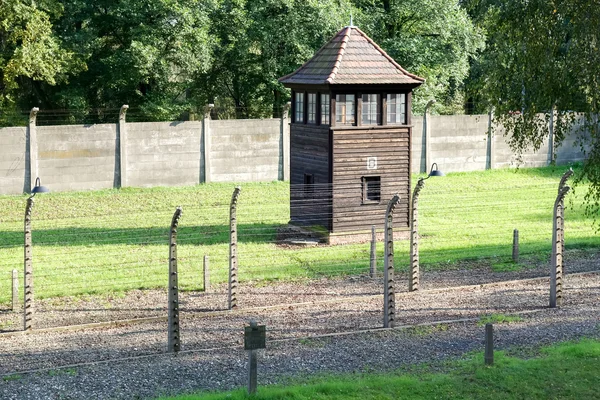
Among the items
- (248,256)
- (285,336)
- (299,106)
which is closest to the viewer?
(285,336)

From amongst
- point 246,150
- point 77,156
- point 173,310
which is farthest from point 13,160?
point 173,310

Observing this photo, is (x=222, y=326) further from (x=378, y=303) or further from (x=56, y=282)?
(x=56, y=282)

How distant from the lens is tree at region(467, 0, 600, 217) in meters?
12.4

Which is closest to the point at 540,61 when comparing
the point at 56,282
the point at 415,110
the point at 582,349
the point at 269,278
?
the point at 582,349

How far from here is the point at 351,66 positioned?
23.6 meters

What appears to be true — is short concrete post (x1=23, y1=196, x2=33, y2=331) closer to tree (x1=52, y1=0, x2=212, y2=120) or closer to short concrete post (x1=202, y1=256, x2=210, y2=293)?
short concrete post (x1=202, y1=256, x2=210, y2=293)

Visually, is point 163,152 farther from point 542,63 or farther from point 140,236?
point 542,63

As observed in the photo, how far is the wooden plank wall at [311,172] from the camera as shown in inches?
926

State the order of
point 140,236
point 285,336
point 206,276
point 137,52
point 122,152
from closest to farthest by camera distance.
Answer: point 285,336
point 206,276
point 140,236
point 122,152
point 137,52

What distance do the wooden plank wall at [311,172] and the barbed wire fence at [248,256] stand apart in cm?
9

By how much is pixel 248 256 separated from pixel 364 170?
3.94m

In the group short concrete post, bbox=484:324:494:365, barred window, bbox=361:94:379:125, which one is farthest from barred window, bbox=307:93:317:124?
short concrete post, bbox=484:324:494:365

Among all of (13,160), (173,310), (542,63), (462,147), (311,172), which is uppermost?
(542,63)

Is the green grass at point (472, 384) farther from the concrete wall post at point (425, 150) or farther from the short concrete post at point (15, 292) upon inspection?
the concrete wall post at point (425, 150)
